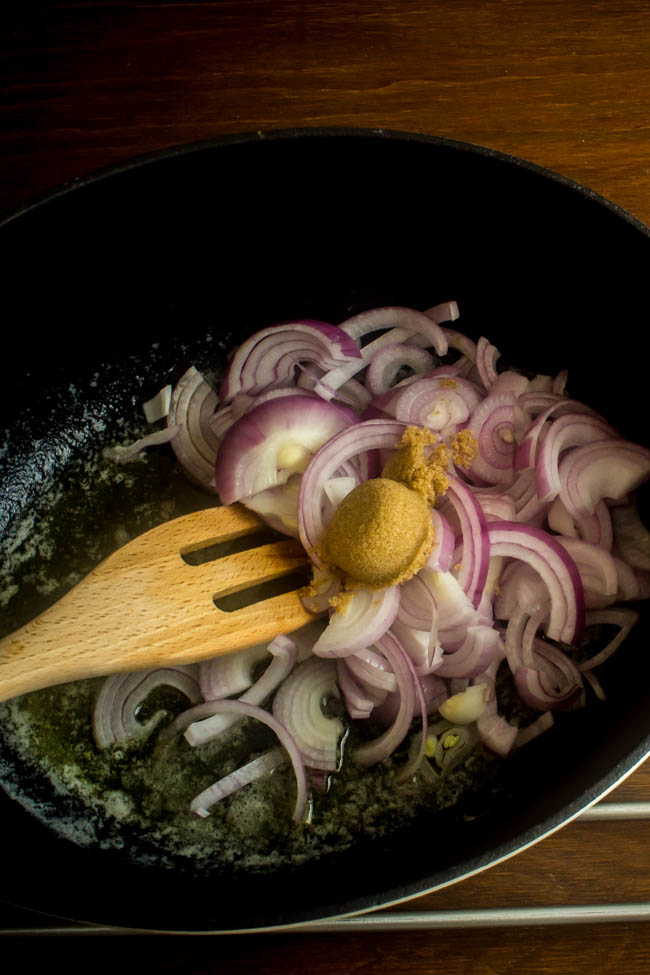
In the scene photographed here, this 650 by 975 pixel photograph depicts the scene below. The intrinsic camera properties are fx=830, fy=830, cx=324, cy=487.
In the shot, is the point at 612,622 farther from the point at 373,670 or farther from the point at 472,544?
the point at 373,670

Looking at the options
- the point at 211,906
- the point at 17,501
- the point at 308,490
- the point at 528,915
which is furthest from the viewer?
the point at 17,501

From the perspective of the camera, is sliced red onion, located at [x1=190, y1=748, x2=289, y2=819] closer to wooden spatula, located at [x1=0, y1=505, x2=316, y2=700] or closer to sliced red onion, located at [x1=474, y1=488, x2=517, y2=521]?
wooden spatula, located at [x1=0, y1=505, x2=316, y2=700]

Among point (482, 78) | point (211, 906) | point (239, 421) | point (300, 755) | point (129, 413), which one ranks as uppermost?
point (482, 78)

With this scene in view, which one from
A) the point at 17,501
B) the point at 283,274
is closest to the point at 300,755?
the point at 17,501

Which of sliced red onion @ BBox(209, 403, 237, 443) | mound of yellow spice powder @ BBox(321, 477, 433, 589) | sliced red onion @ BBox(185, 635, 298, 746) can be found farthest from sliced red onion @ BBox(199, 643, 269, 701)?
sliced red onion @ BBox(209, 403, 237, 443)

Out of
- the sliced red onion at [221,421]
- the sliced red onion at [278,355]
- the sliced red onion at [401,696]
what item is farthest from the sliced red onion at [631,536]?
the sliced red onion at [221,421]

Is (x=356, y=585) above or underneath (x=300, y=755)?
above

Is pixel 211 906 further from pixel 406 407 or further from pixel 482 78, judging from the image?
pixel 482 78

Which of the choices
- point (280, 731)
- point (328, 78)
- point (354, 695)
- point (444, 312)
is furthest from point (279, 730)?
point (328, 78)
